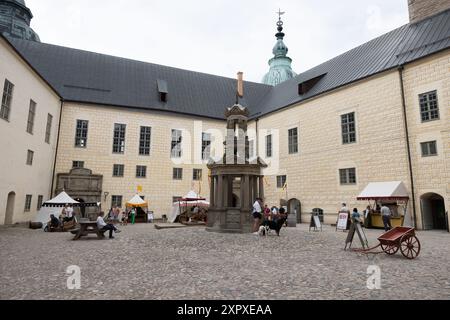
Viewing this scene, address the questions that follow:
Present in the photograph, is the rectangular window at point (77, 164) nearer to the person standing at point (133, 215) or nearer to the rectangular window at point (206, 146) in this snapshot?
the person standing at point (133, 215)

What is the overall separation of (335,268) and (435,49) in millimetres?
17996

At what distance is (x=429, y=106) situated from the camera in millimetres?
18406

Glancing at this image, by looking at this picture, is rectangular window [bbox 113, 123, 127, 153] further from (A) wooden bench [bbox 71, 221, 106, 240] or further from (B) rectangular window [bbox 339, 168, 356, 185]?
(B) rectangular window [bbox 339, 168, 356, 185]

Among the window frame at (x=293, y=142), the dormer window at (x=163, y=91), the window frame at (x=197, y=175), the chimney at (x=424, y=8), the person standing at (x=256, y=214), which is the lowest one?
the person standing at (x=256, y=214)

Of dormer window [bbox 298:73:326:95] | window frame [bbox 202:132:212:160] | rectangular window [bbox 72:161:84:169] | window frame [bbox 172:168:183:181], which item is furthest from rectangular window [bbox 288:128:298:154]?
rectangular window [bbox 72:161:84:169]

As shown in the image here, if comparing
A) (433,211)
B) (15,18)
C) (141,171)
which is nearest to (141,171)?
(141,171)

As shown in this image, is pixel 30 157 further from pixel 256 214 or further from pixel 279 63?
pixel 279 63

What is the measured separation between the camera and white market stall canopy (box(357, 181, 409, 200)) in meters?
18.2

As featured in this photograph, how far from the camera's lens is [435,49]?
1858cm

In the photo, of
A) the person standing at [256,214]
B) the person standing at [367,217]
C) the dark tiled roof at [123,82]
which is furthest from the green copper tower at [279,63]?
the person standing at [256,214]

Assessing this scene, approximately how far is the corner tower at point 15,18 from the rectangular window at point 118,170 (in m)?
27.3

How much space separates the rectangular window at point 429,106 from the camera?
18109mm

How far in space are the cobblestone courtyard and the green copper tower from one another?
2040 inches
